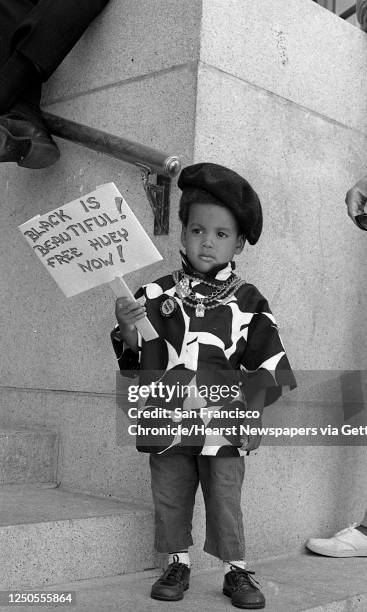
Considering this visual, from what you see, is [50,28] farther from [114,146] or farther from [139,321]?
[139,321]

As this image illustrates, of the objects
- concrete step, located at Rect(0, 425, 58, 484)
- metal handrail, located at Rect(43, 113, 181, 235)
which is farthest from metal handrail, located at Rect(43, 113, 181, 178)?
concrete step, located at Rect(0, 425, 58, 484)

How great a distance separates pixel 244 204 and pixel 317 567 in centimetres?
149

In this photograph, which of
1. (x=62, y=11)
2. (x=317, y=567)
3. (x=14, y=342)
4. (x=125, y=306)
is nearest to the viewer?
(x=125, y=306)

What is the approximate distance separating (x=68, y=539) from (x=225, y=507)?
0.53 m

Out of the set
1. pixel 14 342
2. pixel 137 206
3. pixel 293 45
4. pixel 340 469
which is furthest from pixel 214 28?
pixel 340 469

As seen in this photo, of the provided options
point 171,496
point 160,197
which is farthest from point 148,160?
point 171,496

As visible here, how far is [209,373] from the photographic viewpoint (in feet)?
9.07

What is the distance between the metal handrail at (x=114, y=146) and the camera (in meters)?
3.15

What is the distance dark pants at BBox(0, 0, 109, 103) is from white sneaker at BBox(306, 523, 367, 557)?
2.29 meters

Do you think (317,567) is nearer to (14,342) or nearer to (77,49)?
(14,342)

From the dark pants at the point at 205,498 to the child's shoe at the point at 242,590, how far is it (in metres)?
0.06

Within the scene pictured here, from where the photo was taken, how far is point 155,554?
10.3ft

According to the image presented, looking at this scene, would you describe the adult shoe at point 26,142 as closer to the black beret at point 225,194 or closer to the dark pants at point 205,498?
the black beret at point 225,194

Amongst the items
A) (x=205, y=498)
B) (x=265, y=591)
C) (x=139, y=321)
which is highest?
(x=139, y=321)
